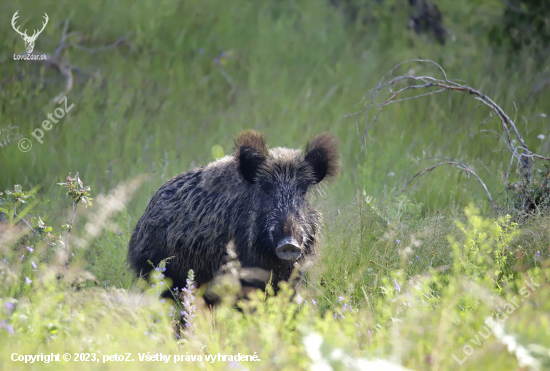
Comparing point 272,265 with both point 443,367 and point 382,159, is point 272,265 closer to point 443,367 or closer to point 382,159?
point 443,367

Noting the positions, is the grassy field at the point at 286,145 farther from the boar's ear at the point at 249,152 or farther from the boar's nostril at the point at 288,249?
the boar's ear at the point at 249,152

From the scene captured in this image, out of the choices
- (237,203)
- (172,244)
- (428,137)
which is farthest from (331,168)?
(428,137)

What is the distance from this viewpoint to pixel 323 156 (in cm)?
464

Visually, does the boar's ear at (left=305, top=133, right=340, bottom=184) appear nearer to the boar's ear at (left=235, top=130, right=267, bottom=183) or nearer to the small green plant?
the boar's ear at (left=235, top=130, right=267, bottom=183)

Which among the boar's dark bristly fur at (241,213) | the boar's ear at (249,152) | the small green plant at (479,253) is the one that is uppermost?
the boar's ear at (249,152)

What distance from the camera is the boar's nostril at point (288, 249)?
3807mm

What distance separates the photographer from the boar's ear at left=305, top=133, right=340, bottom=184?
4.62 meters

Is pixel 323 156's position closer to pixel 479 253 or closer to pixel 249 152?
pixel 249 152

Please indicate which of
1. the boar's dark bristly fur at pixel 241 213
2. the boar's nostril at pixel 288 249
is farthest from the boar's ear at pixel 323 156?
the boar's nostril at pixel 288 249

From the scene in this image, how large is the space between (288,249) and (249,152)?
1.03 meters

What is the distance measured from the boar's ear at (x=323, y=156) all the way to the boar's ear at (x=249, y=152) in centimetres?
48

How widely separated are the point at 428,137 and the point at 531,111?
2079 mm

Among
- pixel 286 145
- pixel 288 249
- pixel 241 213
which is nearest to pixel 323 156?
pixel 241 213

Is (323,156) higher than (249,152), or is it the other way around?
(323,156)
